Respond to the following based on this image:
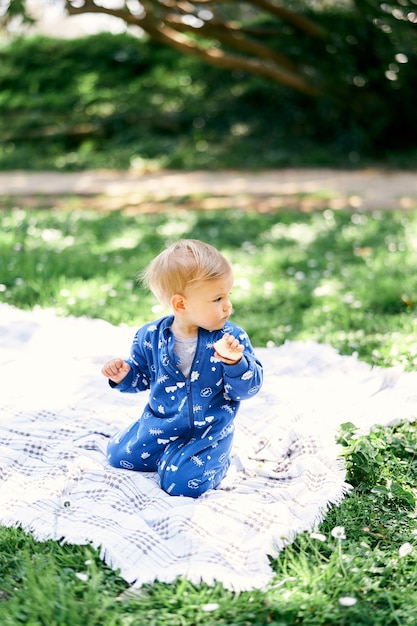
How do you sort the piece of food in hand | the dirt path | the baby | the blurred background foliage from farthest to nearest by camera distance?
the blurred background foliage → the dirt path → the baby → the piece of food in hand

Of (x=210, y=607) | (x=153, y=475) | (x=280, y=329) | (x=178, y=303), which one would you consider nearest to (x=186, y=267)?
(x=178, y=303)

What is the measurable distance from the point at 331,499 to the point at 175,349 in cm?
75

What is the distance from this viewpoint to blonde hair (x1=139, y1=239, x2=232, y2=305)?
8.37 ft

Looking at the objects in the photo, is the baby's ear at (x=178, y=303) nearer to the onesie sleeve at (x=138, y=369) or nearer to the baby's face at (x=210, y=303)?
the baby's face at (x=210, y=303)

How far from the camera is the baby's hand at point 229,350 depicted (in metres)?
2.47

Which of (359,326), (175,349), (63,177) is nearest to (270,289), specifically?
(359,326)

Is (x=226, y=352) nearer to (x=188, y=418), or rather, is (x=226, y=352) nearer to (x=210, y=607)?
(x=188, y=418)

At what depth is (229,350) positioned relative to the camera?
247 centimetres

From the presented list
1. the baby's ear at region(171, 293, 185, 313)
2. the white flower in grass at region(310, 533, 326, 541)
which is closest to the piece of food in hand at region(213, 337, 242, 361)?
the baby's ear at region(171, 293, 185, 313)

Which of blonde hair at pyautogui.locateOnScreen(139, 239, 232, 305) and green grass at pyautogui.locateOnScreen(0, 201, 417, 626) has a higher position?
blonde hair at pyautogui.locateOnScreen(139, 239, 232, 305)

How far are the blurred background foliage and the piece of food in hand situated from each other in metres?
8.20

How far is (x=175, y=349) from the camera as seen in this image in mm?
2725

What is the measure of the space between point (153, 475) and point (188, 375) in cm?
41

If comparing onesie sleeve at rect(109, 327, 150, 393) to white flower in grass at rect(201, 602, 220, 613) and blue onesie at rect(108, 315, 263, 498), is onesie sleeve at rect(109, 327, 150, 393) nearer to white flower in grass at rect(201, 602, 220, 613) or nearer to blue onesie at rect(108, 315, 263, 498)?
blue onesie at rect(108, 315, 263, 498)
